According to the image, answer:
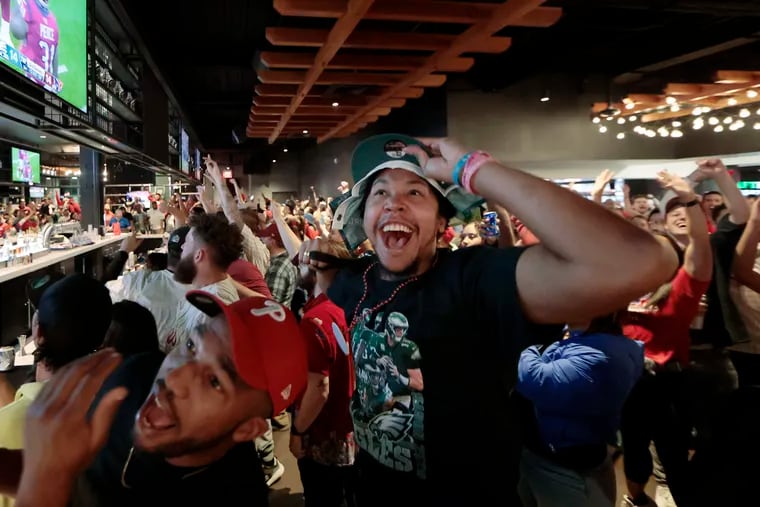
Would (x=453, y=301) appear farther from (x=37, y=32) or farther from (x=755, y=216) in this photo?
(x=37, y=32)

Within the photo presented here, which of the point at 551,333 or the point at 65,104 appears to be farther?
the point at 65,104

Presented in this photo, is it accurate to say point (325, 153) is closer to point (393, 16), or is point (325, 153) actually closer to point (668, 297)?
point (393, 16)

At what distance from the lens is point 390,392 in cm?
124

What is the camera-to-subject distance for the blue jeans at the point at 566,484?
186 centimetres

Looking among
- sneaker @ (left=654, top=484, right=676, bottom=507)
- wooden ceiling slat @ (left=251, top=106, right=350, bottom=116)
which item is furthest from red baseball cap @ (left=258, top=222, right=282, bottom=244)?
wooden ceiling slat @ (left=251, top=106, right=350, bottom=116)

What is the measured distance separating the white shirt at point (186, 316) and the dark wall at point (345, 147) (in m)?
6.50

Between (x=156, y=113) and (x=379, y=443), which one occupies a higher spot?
(x=156, y=113)

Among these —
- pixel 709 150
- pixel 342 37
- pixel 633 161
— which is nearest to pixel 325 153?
pixel 633 161

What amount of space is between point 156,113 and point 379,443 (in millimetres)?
8739

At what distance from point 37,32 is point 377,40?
2.61 metres

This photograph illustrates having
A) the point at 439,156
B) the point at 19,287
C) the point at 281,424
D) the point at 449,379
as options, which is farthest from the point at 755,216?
the point at 19,287

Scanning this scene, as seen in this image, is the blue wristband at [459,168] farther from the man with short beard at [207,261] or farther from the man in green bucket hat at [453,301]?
the man with short beard at [207,261]

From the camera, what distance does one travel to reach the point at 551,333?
103cm

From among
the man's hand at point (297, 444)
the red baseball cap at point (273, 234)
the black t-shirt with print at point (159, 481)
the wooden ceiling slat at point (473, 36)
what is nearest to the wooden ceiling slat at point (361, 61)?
the wooden ceiling slat at point (473, 36)
